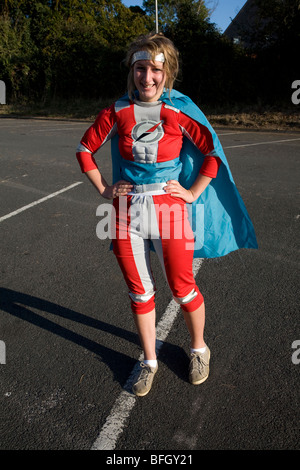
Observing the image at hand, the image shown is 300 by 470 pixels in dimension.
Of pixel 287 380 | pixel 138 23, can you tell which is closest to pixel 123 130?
pixel 287 380

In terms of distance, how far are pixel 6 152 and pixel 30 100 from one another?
61.9 feet

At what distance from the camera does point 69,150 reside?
1055cm

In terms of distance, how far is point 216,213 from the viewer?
250cm

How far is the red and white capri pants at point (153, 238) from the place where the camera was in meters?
2.22

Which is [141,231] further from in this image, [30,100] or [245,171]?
[30,100]

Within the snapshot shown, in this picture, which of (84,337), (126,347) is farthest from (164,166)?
(84,337)

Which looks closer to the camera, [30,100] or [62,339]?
[62,339]

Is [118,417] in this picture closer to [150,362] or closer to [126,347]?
[150,362]

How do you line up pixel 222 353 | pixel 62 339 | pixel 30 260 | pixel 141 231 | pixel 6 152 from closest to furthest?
pixel 141 231
pixel 222 353
pixel 62 339
pixel 30 260
pixel 6 152

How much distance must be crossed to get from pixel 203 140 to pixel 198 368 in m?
1.49

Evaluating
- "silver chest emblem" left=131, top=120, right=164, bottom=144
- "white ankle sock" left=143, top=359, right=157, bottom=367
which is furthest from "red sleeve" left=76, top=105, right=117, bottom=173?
"white ankle sock" left=143, top=359, right=157, bottom=367

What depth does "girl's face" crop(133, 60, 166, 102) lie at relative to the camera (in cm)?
207

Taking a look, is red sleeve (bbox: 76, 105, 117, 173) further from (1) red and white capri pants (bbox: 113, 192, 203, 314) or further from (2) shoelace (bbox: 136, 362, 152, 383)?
(2) shoelace (bbox: 136, 362, 152, 383)
